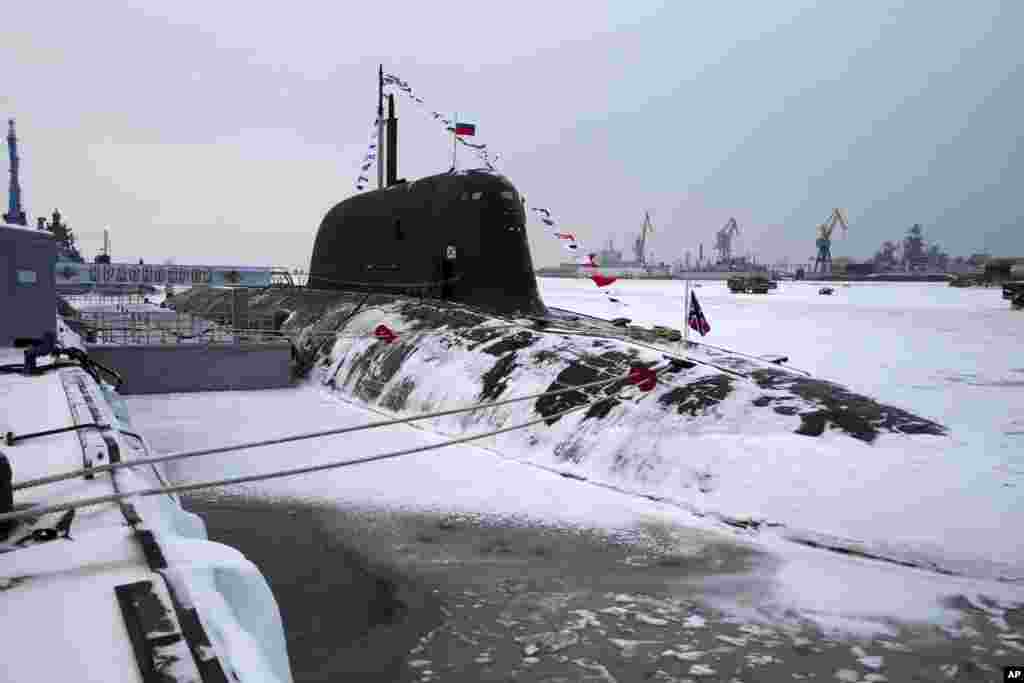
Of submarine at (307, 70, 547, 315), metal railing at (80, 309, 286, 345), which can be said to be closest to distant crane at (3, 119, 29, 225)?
metal railing at (80, 309, 286, 345)

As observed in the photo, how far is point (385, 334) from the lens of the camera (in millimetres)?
11766

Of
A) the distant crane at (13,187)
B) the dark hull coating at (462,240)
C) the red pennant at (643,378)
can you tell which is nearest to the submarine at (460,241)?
the dark hull coating at (462,240)

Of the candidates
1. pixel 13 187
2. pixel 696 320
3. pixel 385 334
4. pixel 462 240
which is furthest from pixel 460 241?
pixel 13 187

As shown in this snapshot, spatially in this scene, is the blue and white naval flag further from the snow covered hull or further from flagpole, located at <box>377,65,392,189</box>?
flagpole, located at <box>377,65,392,189</box>

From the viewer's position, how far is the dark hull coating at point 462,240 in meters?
12.0

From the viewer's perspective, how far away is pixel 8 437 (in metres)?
4.40

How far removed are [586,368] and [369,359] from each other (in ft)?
15.1

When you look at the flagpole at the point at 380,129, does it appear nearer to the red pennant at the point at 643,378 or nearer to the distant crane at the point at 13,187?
the red pennant at the point at 643,378

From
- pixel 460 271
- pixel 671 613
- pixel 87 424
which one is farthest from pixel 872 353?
pixel 87 424

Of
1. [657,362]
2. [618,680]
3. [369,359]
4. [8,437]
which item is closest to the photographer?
[618,680]

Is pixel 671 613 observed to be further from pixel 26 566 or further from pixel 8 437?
pixel 8 437

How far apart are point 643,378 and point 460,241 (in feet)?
18.4

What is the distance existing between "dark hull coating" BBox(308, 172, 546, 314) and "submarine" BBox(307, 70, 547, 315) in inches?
0.6

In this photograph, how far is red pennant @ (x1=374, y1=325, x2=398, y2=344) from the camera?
11.6 metres
